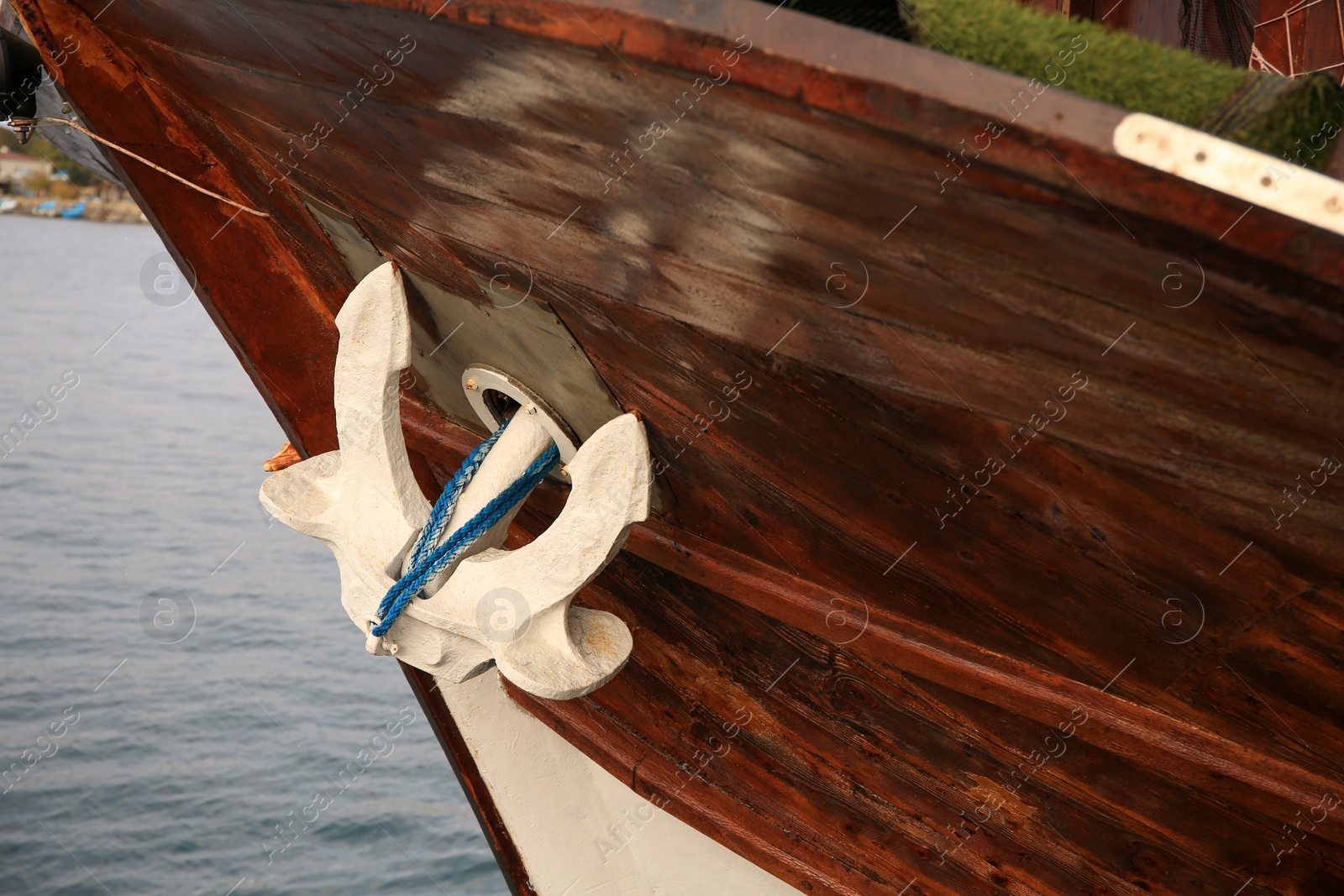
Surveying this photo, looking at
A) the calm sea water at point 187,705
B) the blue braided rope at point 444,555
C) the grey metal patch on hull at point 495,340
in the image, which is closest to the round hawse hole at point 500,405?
the grey metal patch on hull at point 495,340

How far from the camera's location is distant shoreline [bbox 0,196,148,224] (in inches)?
1761

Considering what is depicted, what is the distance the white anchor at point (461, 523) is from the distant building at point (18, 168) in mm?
47764

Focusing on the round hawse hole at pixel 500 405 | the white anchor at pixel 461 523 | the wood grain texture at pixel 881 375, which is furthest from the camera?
the round hawse hole at pixel 500 405

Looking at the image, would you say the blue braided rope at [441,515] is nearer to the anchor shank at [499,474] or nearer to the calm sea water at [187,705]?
the anchor shank at [499,474]

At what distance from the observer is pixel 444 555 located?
2.03 m

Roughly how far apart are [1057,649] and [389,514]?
1.22 metres

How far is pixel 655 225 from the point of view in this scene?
1606 millimetres

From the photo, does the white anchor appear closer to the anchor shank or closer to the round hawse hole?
the anchor shank

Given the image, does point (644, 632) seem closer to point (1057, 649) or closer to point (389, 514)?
point (389, 514)

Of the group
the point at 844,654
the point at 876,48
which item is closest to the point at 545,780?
the point at 844,654

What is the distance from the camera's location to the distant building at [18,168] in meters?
43.4

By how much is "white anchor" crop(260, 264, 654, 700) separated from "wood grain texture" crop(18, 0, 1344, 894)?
0.51 feet

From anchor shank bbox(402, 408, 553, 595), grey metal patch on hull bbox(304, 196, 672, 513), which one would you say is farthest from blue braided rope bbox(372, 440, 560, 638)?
grey metal patch on hull bbox(304, 196, 672, 513)

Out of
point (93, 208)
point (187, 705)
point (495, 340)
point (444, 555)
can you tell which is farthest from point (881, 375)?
point (93, 208)
